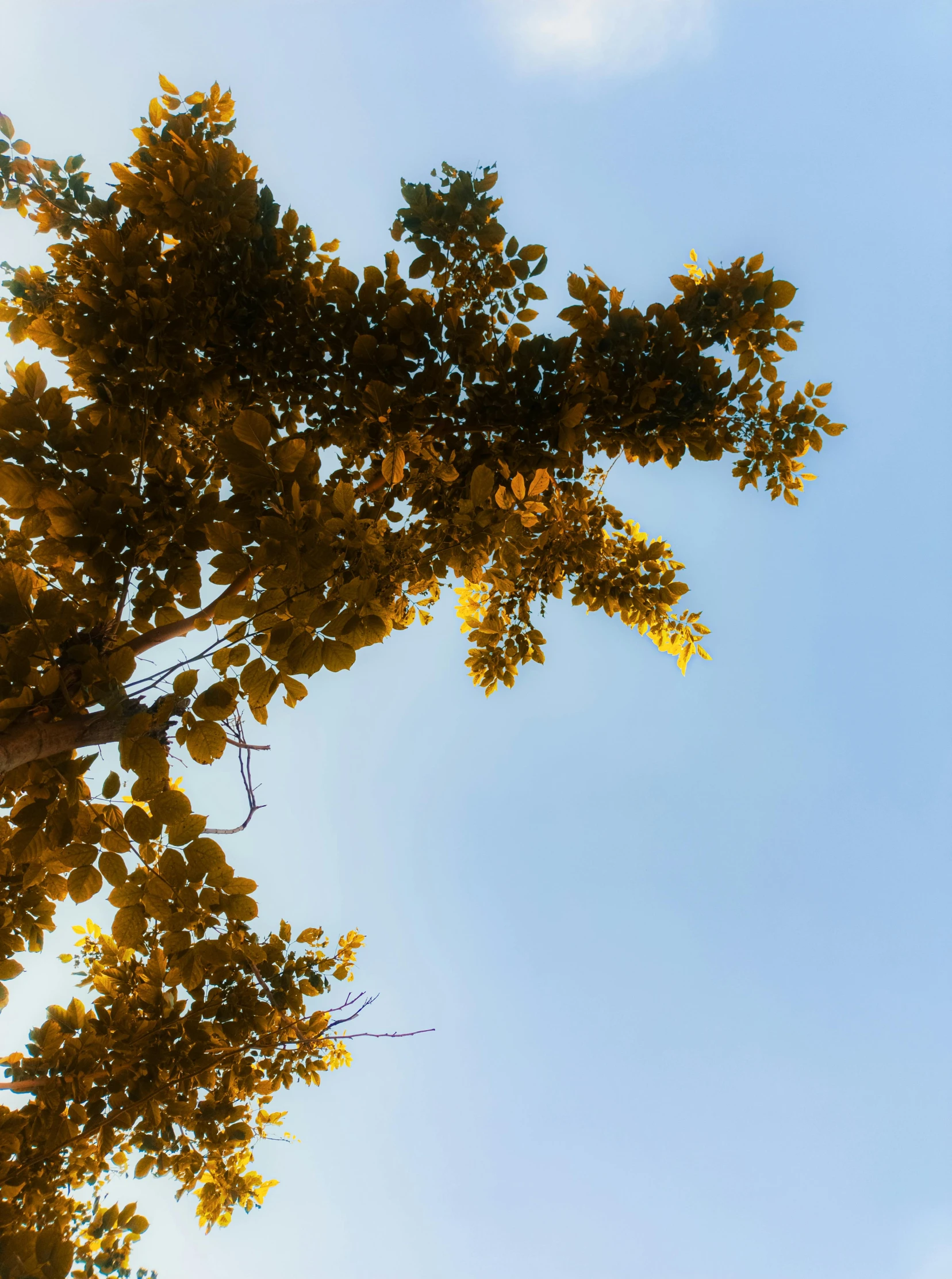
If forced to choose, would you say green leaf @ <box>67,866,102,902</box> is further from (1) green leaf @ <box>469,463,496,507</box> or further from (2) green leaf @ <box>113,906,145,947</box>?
(1) green leaf @ <box>469,463,496,507</box>

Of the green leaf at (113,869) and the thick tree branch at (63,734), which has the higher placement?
the thick tree branch at (63,734)

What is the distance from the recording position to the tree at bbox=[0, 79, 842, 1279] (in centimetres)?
179

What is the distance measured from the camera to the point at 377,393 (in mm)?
2574

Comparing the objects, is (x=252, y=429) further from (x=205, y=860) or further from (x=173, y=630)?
(x=205, y=860)

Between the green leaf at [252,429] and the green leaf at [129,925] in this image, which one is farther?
the green leaf at [252,429]

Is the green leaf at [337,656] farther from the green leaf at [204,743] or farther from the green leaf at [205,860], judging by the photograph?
the green leaf at [205,860]

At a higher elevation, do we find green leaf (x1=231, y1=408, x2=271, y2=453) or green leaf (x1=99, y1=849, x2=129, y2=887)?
green leaf (x1=231, y1=408, x2=271, y2=453)

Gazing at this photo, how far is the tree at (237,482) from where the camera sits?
179cm

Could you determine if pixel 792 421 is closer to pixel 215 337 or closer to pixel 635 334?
pixel 635 334

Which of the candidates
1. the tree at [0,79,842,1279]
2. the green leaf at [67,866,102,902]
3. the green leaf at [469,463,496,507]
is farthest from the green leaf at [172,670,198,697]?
the green leaf at [469,463,496,507]

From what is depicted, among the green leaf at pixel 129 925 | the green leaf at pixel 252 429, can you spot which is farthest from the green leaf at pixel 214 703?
the green leaf at pixel 252 429

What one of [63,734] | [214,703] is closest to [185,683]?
[214,703]

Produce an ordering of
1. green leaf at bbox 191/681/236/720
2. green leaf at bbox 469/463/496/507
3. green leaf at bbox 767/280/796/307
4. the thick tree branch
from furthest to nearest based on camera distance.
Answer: green leaf at bbox 767/280/796/307 < green leaf at bbox 469/463/496/507 < green leaf at bbox 191/681/236/720 < the thick tree branch

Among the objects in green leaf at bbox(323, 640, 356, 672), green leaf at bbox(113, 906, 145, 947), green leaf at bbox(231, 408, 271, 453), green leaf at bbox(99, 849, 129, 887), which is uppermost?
green leaf at bbox(231, 408, 271, 453)
